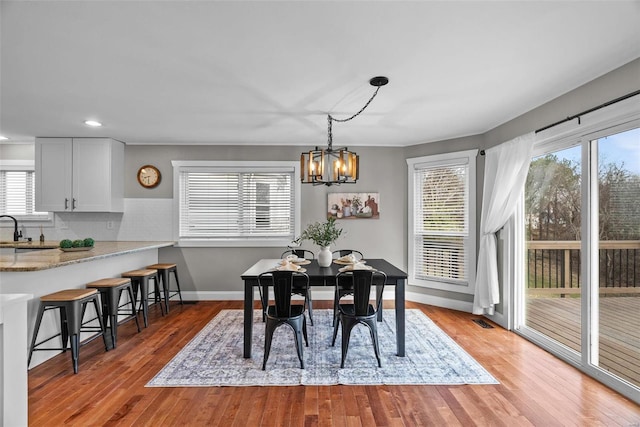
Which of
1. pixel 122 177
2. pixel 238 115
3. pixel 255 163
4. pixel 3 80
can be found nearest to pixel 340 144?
pixel 255 163

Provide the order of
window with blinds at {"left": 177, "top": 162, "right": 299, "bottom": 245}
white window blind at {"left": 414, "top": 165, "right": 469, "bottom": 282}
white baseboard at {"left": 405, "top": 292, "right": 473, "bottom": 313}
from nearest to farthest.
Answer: white baseboard at {"left": 405, "top": 292, "right": 473, "bottom": 313} → white window blind at {"left": 414, "top": 165, "right": 469, "bottom": 282} → window with blinds at {"left": 177, "top": 162, "right": 299, "bottom": 245}

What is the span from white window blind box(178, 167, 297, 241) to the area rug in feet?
5.77

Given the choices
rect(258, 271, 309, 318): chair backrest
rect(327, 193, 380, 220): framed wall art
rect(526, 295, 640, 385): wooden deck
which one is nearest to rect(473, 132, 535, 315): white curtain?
rect(526, 295, 640, 385): wooden deck

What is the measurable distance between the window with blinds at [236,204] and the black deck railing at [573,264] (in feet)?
10.5

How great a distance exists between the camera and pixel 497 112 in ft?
12.0

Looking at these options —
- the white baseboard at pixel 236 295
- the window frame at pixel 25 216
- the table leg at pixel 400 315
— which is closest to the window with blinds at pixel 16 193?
the window frame at pixel 25 216

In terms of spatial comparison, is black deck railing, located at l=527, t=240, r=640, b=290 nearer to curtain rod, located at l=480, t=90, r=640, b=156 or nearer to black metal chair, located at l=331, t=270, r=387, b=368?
curtain rod, located at l=480, t=90, r=640, b=156

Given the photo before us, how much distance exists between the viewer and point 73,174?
4.87m

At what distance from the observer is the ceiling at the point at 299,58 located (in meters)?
1.87

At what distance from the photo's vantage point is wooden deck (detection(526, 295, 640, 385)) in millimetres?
2476

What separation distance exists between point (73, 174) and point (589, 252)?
625 centimetres

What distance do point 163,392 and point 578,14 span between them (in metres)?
3.68

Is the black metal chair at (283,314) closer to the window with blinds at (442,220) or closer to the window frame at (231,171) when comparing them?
the window frame at (231,171)

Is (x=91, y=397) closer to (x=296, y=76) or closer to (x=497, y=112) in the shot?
(x=296, y=76)
